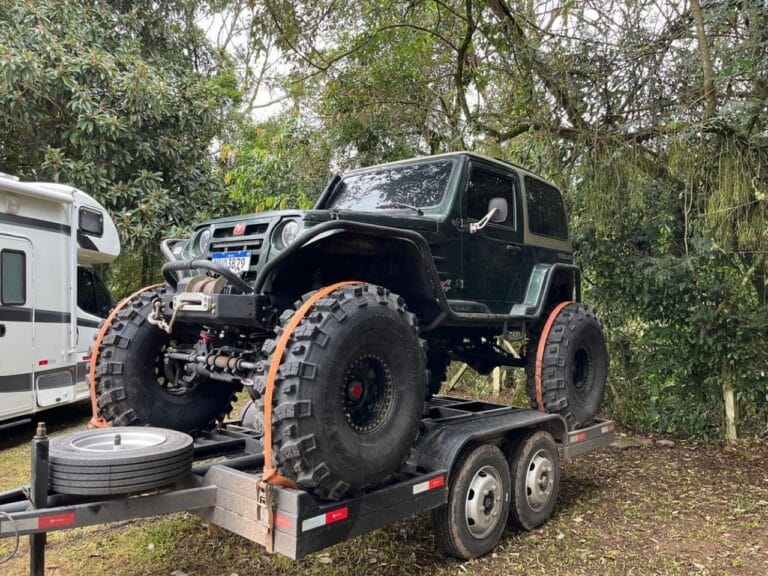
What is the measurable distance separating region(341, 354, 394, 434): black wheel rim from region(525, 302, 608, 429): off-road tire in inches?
80.7

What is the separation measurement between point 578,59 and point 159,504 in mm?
6120

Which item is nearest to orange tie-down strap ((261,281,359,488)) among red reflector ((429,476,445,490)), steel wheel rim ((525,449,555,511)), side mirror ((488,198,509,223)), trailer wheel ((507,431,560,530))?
red reflector ((429,476,445,490))

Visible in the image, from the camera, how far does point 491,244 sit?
477 centimetres

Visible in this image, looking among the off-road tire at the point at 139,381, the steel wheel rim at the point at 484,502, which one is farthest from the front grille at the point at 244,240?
the steel wheel rim at the point at 484,502

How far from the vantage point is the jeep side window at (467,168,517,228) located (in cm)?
468

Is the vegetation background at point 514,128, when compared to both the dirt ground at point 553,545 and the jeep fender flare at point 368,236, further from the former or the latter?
the jeep fender flare at point 368,236

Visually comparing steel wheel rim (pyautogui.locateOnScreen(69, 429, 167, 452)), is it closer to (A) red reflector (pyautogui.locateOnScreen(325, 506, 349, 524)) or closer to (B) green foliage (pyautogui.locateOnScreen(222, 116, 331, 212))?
(A) red reflector (pyautogui.locateOnScreen(325, 506, 349, 524))

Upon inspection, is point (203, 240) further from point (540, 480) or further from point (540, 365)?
point (540, 480)

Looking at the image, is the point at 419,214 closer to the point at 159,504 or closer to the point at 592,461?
the point at 159,504

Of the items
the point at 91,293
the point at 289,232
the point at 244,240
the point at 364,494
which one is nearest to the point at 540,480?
the point at 364,494

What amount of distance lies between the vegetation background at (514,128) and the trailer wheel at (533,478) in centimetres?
252

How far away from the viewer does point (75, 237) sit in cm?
751

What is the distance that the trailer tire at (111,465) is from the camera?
9.32ft

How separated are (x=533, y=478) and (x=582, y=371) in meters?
1.34
